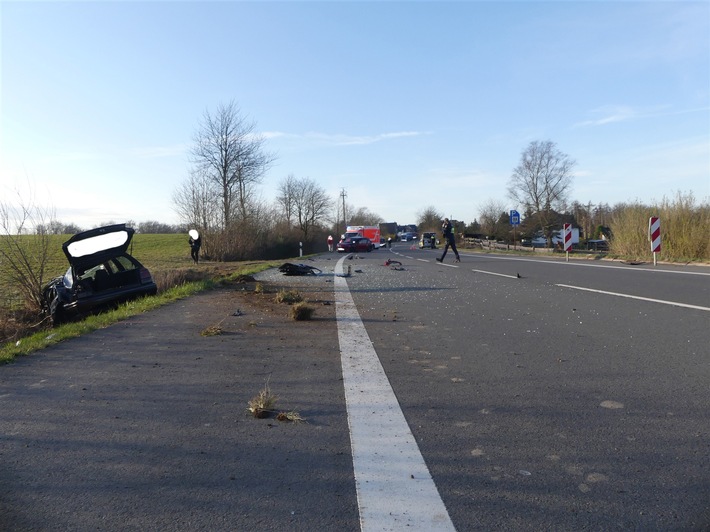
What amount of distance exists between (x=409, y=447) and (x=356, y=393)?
123 centimetres

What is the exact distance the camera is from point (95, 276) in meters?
11.8

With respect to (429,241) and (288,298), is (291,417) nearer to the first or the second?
(288,298)

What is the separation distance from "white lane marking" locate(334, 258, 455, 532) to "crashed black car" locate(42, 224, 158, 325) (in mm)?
7573

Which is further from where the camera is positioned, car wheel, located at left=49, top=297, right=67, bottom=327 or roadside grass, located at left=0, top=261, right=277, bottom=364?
car wheel, located at left=49, top=297, right=67, bottom=327

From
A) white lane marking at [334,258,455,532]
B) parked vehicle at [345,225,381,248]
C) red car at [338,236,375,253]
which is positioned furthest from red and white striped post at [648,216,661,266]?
parked vehicle at [345,225,381,248]

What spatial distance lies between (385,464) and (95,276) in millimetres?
10101

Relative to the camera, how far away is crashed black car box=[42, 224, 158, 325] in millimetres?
11148

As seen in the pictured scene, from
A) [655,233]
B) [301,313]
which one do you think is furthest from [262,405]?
[655,233]

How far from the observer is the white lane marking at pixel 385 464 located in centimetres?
282

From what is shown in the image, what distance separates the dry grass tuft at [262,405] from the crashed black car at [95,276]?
26.0ft

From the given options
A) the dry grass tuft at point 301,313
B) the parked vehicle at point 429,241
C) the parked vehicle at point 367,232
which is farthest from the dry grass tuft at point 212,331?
the parked vehicle at point 429,241

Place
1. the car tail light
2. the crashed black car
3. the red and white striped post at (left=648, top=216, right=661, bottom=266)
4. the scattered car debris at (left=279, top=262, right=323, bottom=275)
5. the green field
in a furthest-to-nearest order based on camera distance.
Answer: the red and white striped post at (left=648, top=216, right=661, bottom=266) < the scattered car debris at (left=279, top=262, right=323, bottom=275) < the car tail light < the crashed black car < the green field

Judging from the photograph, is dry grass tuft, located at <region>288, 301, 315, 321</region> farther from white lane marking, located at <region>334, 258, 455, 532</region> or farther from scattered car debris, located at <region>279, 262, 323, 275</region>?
scattered car debris, located at <region>279, 262, 323, 275</region>

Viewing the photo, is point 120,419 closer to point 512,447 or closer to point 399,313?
point 512,447
